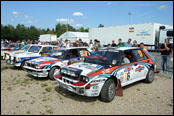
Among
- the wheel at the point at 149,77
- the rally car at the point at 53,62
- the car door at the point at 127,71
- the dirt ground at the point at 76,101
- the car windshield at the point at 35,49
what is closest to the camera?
the dirt ground at the point at 76,101

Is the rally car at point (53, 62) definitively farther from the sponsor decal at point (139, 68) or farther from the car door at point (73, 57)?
the sponsor decal at point (139, 68)

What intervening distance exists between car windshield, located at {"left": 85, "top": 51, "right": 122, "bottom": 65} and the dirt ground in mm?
1179

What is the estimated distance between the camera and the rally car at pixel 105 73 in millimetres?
3987

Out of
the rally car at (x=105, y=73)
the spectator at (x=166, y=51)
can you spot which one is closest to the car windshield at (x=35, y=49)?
the rally car at (x=105, y=73)

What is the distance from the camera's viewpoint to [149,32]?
1653cm

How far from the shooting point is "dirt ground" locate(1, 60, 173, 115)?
379 centimetres

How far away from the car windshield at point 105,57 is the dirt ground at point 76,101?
3.87 feet

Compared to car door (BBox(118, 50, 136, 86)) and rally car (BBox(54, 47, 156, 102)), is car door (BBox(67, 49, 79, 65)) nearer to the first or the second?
rally car (BBox(54, 47, 156, 102))

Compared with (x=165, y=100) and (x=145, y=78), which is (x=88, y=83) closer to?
(x=165, y=100)

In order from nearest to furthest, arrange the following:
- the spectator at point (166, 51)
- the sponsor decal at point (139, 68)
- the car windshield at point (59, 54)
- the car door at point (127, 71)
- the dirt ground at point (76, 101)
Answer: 1. the dirt ground at point (76, 101)
2. the car door at point (127, 71)
3. the sponsor decal at point (139, 68)
4. the car windshield at point (59, 54)
5. the spectator at point (166, 51)

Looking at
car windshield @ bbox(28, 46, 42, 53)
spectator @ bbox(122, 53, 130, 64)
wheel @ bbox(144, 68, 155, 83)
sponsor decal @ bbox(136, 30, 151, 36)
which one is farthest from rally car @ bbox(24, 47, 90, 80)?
sponsor decal @ bbox(136, 30, 151, 36)

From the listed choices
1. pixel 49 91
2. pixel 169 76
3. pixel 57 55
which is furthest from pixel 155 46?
pixel 49 91

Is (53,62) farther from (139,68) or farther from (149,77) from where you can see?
(149,77)

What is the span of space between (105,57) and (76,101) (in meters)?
1.79
